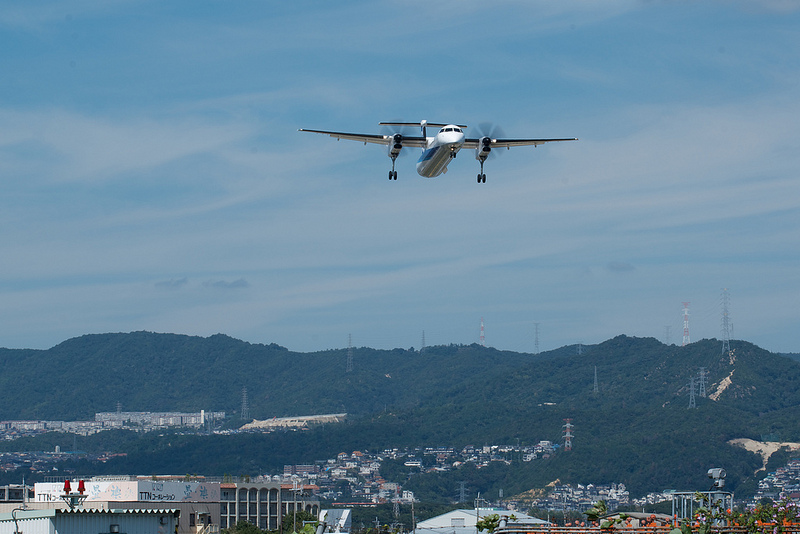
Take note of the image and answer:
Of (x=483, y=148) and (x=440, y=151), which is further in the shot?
(x=483, y=148)

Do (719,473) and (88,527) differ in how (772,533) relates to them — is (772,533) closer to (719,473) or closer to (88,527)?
(719,473)

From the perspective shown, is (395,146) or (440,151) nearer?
(440,151)

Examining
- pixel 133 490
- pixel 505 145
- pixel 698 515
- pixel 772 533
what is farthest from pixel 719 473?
pixel 133 490

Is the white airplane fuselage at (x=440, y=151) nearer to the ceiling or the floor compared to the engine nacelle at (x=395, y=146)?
nearer to the floor

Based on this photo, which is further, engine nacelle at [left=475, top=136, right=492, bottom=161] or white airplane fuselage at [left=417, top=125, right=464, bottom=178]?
engine nacelle at [left=475, top=136, right=492, bottom=161]

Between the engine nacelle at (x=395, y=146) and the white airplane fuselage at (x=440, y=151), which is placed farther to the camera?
the engine nacelle at (x=395, y=146)
